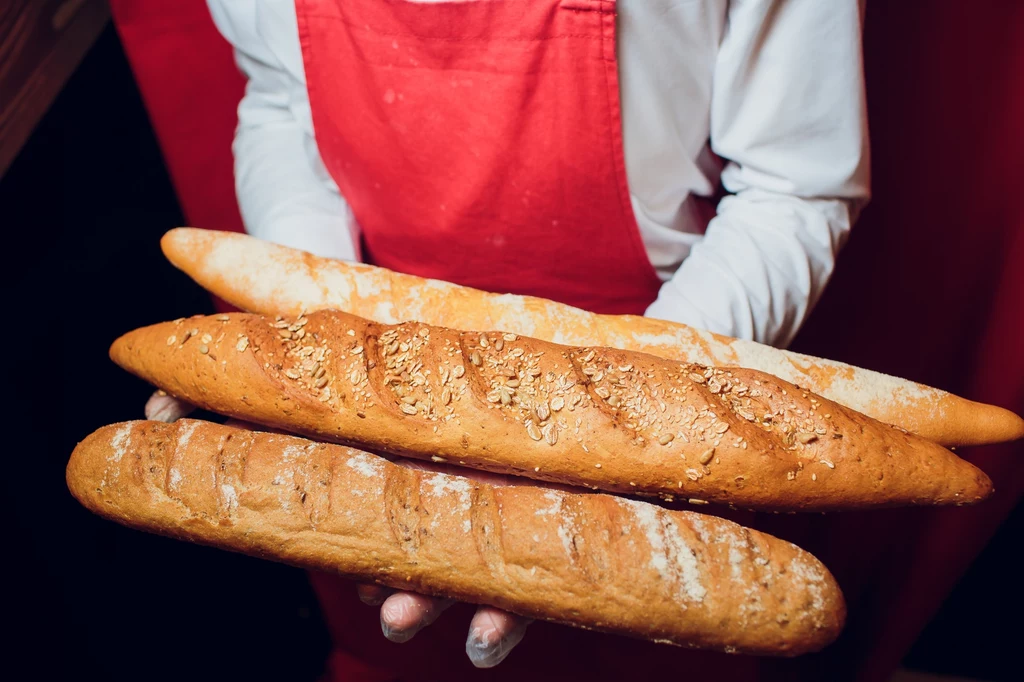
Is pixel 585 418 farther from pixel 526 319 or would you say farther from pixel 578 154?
pixel 578 154

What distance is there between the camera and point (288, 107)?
1.41 m

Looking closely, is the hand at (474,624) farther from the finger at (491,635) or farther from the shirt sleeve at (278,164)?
the shirt sleeve at (278,164)

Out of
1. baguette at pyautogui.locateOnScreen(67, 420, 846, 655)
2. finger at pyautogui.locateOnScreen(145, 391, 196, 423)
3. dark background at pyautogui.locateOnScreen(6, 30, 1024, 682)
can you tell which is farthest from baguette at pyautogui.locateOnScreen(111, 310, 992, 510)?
dark background at pyautogui.locateOnScreen(6, 30, 1024, 682)

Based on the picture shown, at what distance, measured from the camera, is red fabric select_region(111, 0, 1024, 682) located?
49.1 inches

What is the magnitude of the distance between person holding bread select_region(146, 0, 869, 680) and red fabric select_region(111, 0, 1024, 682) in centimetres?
29

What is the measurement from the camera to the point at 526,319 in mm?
1076

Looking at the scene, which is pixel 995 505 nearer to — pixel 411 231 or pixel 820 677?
pixel 820 677

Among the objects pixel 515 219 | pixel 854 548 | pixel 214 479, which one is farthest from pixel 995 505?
pixel 214 479

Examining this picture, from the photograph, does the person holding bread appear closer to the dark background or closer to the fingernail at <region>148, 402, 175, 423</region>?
the fingernail at <region>148, 402, 175, 423</region>

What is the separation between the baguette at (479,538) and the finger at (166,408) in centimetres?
14

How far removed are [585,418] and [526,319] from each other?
9.1 inches

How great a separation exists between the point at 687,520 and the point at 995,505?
3.14 ft

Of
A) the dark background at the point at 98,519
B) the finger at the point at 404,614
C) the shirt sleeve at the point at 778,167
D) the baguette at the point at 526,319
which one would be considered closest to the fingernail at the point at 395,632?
the finger at the point at 404,614

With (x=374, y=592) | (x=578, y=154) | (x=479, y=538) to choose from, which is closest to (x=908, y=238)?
(x=578, y=154)
